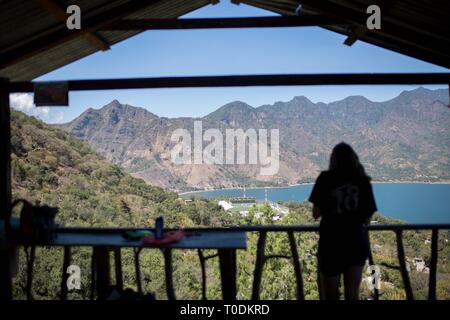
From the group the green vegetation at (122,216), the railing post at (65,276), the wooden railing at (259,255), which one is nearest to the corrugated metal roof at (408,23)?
the wooden railing at (259,255)

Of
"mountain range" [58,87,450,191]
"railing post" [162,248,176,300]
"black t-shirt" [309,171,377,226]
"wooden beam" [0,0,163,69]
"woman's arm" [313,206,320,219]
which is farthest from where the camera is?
"mountain range" [58,87,450,191]

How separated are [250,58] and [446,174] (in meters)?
26.3

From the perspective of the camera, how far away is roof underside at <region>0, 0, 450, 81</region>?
3.38 meters

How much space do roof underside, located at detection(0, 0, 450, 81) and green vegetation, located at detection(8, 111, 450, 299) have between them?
1515 cm

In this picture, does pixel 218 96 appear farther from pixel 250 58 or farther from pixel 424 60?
pixel 424 60

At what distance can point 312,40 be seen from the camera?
41.7m

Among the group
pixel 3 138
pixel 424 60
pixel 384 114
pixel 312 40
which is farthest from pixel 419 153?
pixel 3 138

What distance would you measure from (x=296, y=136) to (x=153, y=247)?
189 ft

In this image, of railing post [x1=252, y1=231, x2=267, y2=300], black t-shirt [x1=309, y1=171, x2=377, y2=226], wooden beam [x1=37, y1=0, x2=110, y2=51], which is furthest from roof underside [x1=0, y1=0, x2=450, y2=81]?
railing post [x1=252, y1=231, x2=267, y2=300]

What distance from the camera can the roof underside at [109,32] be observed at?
338cm

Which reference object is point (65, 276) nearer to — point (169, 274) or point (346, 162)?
point (169, 274)

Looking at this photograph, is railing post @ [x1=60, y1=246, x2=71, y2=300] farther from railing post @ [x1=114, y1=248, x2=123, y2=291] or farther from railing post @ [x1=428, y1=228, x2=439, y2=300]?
railing post @ [x1=428, y1=228, x2=439, y2=300]

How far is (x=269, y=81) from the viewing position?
3.51 meters

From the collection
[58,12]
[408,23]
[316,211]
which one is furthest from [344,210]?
[58,12]
